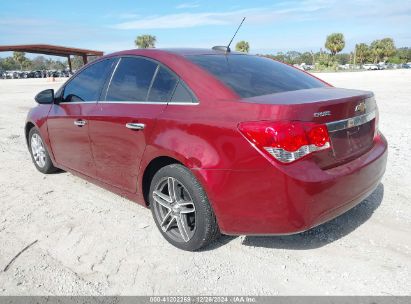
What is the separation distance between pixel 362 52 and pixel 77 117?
319ft

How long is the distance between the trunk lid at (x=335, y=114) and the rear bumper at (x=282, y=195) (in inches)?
4.2

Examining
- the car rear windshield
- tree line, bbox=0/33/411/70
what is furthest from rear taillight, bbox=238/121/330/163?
tree line, bbox=0/33/411/70

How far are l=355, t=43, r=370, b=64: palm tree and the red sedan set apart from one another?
96.4 m

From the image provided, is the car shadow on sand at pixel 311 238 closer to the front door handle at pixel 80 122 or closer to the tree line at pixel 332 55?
the front door handle at pixel 80 122

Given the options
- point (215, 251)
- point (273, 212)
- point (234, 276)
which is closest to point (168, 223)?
point (215, 251)

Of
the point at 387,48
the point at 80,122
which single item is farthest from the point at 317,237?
the point at 387,48

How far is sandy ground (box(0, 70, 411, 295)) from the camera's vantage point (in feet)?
8.91

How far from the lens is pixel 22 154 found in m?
6.62

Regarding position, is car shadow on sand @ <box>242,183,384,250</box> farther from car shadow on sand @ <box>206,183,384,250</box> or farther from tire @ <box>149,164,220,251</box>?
tire @ <box>149,164,220,251</box>

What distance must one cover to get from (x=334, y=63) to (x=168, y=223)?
5723 centimetres

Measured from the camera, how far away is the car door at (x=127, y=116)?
10.7 feet

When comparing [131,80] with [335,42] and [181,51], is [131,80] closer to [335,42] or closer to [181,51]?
[181,51]

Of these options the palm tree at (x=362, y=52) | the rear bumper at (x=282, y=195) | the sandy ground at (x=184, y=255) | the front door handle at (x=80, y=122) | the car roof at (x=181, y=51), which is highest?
the palm tree at (x=362, y=52)

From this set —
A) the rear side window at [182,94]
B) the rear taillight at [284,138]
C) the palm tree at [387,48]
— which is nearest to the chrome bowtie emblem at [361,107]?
the rear taillight at [284,138]
